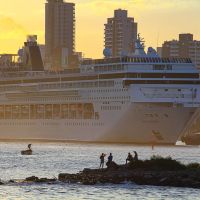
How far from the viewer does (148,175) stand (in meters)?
75.4

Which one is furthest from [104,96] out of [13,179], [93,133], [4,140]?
[13,179]

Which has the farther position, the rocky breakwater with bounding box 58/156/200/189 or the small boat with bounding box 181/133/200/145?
the small boat with bounding box 181/133/200/145

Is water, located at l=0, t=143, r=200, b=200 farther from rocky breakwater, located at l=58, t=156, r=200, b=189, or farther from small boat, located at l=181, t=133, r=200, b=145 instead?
small boat, located at l=181, t=133, r=200, b=145

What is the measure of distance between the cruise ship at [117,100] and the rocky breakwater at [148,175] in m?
66.6

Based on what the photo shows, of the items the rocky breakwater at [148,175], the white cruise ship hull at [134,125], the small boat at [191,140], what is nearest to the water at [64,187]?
the rocky breakwater at [148,175]

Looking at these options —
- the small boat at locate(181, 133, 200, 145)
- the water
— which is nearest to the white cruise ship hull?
the water

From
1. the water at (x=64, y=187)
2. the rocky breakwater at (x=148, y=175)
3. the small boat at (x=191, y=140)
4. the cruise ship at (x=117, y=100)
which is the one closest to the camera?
the water at (x=64, y=187)

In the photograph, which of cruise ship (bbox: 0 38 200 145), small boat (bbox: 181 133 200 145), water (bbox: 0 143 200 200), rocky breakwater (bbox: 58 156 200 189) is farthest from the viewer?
small boat (bbox: 181 133 200 145)

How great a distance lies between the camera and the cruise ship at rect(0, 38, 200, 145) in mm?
147625

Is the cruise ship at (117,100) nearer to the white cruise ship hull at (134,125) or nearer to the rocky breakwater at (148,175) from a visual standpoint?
the white cruise ship hull at (134,125)

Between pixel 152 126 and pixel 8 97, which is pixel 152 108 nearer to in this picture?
pixel 152 126

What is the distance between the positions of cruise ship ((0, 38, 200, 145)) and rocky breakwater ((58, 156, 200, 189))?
66575 mm

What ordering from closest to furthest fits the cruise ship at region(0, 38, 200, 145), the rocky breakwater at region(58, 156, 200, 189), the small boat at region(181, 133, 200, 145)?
1. the rocky breakwater at region(58, 156, 200, 189)
2. the cruise ship at region(0, 38, 200, 145)
3. the small boat at region(181, 133, 200, 145)

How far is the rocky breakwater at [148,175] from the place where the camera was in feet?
241
